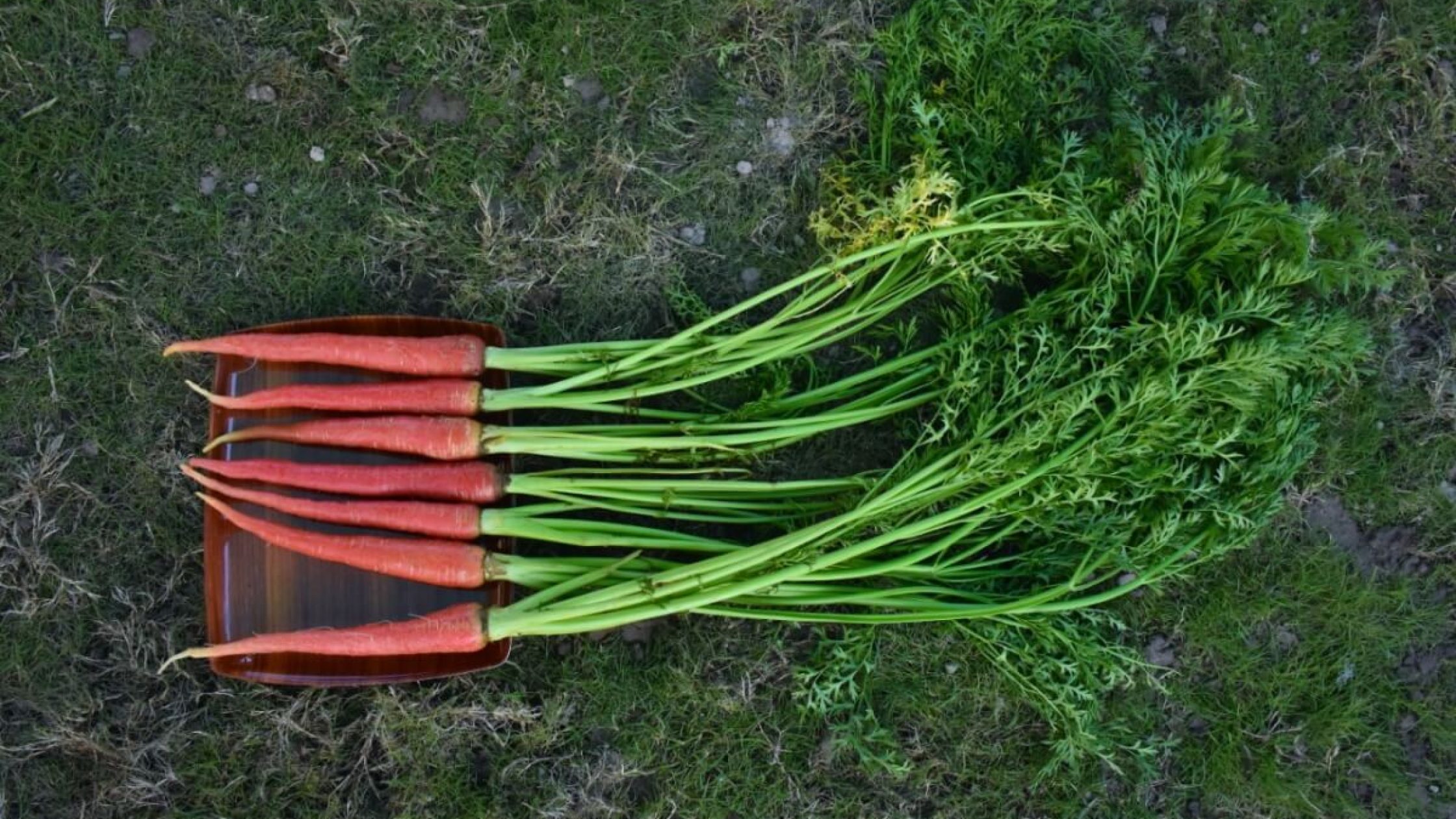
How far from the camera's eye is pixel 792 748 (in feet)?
9.23

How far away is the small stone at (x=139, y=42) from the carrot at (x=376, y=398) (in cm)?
99

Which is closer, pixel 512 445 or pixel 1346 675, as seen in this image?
pixel 512 445

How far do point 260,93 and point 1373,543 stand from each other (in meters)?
3.39

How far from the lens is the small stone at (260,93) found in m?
2.83

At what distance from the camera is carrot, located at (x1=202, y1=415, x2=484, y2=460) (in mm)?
2537

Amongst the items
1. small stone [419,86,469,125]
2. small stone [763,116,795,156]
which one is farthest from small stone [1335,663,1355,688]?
small stone [419,86,469,125]

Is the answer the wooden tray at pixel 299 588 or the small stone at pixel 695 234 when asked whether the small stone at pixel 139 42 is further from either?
the small stone at pixel 695 234

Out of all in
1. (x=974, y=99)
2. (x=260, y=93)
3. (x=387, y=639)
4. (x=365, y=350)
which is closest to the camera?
(x=387, y=639)

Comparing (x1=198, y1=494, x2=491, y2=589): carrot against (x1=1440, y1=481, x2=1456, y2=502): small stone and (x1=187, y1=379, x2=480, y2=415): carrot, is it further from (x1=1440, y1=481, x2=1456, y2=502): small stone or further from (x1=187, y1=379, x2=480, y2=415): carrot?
(x1=1440, y1=481, x2=1456, y2=502): small stone

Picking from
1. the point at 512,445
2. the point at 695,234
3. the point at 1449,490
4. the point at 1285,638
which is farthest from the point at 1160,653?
the point at 512,445

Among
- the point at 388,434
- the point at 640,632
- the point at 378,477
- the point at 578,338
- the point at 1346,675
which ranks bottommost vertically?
the point at 1346,675

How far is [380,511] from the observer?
256cm

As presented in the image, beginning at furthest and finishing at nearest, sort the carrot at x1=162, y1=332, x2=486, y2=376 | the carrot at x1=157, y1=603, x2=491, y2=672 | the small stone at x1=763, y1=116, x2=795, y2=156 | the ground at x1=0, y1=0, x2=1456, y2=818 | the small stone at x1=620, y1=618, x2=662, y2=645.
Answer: the small stone at x1=763, y1=116, x2=795, y2=156 → the small stone at x1=620, y1=618, x2=662, y2=645 → the ground at x1=0, y1=0, x2=1456, y2=818 → the carrot at x1=162, y1=332, x2=486, y2=376 → the carrot at x1=157, y1=603, x2=491, y2=672

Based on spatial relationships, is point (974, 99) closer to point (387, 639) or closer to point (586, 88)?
point (586, 88)
